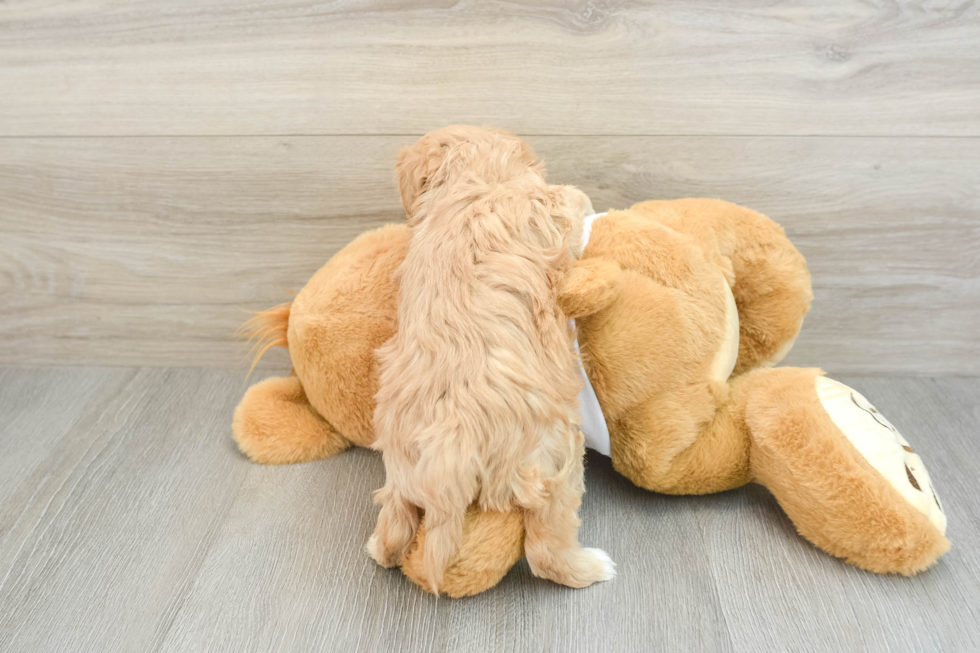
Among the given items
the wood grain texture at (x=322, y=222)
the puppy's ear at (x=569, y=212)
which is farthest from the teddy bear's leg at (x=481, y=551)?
the wood grain texture at (x=322, y=222)

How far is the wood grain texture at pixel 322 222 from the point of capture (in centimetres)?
96

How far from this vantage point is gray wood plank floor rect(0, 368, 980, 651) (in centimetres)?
67

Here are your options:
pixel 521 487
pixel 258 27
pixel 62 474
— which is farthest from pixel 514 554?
pixel 258 27

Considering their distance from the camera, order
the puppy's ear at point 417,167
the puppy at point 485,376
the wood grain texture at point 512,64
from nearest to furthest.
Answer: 1. the puppy at point 485,376
2. the puppy's ear at point 417,167
3. the wood grain texture at point 512,64

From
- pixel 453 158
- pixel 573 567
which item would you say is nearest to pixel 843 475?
pixel 573 567

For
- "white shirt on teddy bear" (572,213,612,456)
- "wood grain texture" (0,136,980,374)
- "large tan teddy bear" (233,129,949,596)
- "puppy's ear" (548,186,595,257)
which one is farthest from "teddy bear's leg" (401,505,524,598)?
"wood grain texture" (0,136,980,374)

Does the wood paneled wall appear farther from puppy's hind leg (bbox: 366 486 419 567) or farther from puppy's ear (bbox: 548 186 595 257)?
puppy's hind leg (bbox: 366 486 419 567)

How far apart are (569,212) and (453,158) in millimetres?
133

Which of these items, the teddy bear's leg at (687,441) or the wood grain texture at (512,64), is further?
the wood grain texture at (512,64)

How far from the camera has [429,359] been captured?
66cm

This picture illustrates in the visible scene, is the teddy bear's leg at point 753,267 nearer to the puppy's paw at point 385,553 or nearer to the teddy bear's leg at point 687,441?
the teddy bear's leg at point 687,441

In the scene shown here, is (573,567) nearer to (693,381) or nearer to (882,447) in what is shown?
(693,381)

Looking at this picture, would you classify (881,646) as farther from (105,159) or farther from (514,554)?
(105,159)

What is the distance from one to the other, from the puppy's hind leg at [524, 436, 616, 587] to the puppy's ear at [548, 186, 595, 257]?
0.22m
